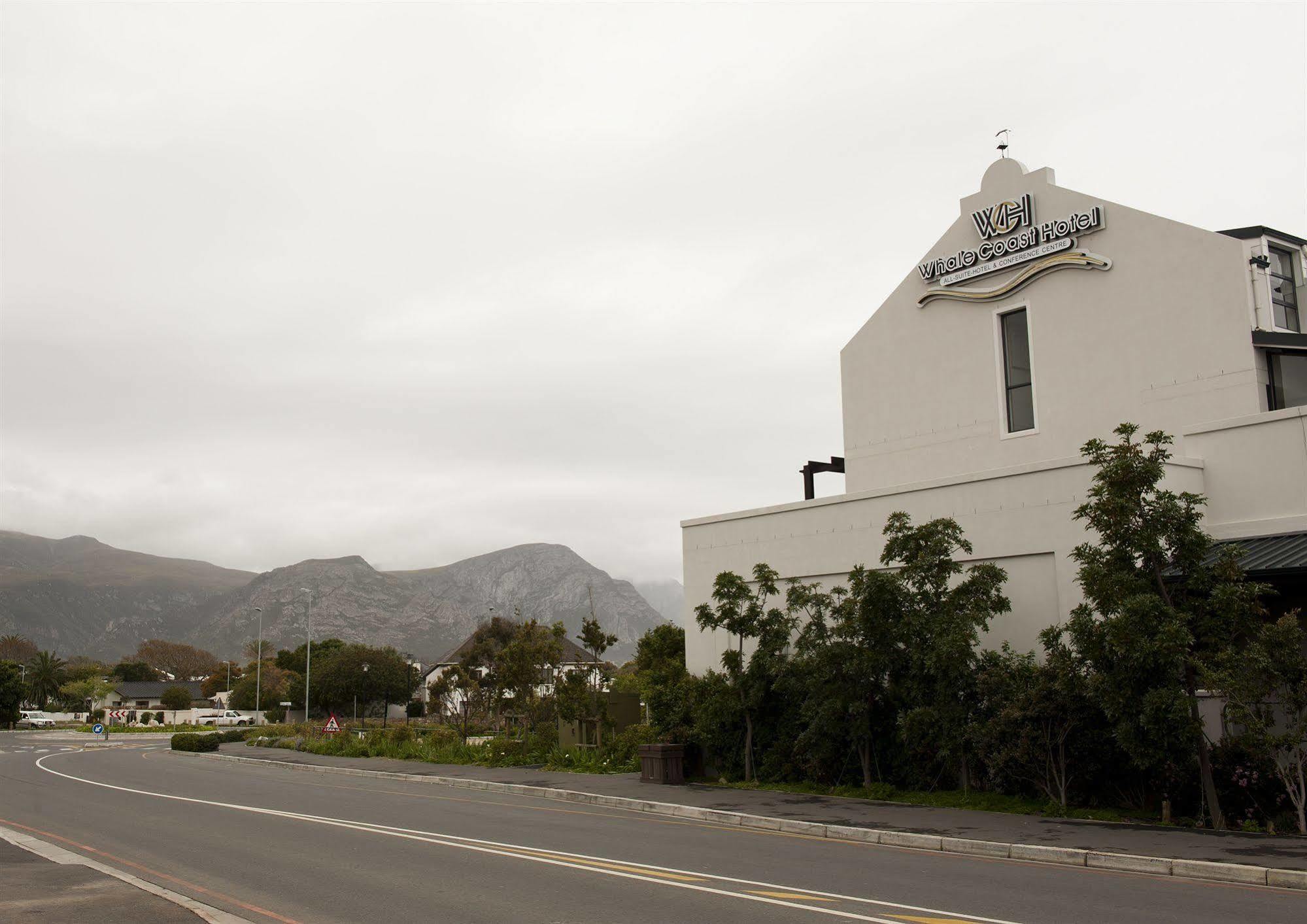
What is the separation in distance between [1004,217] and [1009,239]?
61cm

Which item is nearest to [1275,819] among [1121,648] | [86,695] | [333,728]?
[1121,648]

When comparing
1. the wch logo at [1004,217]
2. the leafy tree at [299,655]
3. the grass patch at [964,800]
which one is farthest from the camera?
the leafy tree at [299,655]

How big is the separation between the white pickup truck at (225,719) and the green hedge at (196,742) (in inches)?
1431

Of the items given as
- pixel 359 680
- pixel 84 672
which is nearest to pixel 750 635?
pixel 359 680

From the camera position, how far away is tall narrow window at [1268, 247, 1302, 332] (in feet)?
71.5

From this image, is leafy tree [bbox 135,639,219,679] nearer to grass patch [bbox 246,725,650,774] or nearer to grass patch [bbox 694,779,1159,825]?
grass patch [bbox 246,725,650,774]

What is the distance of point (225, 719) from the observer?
85.2 meters

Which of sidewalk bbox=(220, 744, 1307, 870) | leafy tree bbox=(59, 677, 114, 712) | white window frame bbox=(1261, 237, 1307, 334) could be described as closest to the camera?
sidewalk bbox=(220, 744, 1307, 870)

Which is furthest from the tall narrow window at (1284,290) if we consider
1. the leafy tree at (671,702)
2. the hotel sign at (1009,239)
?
the leafy tree at (671,702)

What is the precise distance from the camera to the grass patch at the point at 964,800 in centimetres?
1631

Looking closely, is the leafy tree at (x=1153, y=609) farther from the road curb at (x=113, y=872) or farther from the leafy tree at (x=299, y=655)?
the leafy tree at (x=299, y=655)

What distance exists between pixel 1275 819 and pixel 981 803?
4.47 metres

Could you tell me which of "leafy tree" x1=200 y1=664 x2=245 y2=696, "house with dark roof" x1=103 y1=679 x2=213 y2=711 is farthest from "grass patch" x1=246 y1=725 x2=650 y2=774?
"leafy tree" x1=200 y1=664 x2=245 y2=696

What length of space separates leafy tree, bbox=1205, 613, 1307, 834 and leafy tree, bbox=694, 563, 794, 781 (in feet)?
30.7
